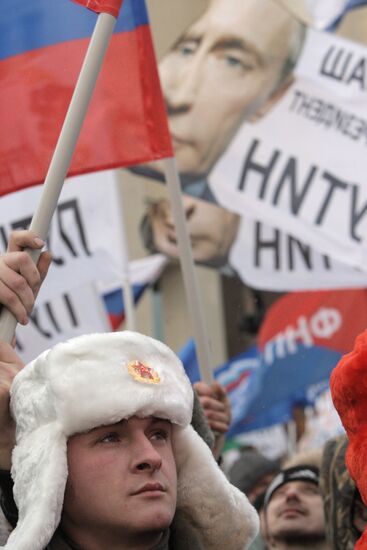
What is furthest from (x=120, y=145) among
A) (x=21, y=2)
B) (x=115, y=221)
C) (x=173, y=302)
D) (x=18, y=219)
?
(x=173, y=302)

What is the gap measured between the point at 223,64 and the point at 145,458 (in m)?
5.25

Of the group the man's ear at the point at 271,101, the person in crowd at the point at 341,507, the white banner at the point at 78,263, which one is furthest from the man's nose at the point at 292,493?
the man's ear at the point at 271,101

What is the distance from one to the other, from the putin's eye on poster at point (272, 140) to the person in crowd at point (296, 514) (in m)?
1.81

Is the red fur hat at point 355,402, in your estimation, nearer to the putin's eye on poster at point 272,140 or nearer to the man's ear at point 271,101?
the putin's eye on poster at point 272,140

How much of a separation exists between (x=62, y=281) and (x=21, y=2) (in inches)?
84.6

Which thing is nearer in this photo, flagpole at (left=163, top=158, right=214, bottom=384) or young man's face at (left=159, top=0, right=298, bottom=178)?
flagpole at (left=163, top=158, right=214, bottom=384)

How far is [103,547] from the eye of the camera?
296 cm

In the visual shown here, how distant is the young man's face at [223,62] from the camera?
791 centimetres

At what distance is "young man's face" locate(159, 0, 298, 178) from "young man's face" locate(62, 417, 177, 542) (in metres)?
4.91

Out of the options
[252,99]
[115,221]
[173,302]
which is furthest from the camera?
[173,302]

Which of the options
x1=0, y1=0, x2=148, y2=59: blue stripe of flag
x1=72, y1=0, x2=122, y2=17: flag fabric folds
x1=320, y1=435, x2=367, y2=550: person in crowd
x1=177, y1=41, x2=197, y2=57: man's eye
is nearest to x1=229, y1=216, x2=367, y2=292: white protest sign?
x1=177, y1=41, x2=197, y2=57: man's eye

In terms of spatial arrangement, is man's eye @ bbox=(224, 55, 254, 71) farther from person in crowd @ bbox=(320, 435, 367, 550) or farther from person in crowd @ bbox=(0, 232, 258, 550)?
person in crowd @ bbox=(0, 232, 258, 550)

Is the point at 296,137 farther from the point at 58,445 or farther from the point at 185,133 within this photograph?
the point at 58,445

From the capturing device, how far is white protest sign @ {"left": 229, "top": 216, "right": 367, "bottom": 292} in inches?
285
